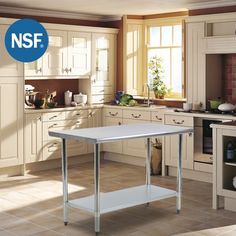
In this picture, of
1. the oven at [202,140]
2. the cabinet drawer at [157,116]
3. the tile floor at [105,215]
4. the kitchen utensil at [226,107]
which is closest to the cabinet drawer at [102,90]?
the cabinet drawer at [157,116]

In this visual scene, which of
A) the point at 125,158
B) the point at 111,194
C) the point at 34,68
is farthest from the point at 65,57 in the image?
the point at 111,194

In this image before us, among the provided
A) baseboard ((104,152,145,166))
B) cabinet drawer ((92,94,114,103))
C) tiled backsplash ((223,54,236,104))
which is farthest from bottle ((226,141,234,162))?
cabinet drawer ((92,94,114,103))

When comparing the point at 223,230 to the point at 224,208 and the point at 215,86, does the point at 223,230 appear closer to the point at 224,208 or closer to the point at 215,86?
the point at 224,208

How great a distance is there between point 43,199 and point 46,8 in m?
3.06

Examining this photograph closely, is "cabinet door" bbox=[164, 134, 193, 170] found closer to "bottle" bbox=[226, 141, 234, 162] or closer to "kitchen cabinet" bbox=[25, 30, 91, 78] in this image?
"bottle" bbox=[226, 141, 234, 162]

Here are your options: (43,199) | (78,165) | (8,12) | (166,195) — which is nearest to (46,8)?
(8,12)

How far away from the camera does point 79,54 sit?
26.4ft

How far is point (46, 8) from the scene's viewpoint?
7.58m

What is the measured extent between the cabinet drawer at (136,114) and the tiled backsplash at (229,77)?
1.18 m

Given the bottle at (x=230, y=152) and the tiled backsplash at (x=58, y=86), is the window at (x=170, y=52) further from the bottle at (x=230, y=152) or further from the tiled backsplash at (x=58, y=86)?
the bottle at (x=230, y=152)

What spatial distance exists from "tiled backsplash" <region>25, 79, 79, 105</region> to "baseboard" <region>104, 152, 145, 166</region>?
45.5 inches

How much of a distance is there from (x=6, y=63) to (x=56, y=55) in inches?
38.1

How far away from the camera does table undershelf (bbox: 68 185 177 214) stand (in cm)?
477

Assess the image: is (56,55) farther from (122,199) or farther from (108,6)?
(122,199)
